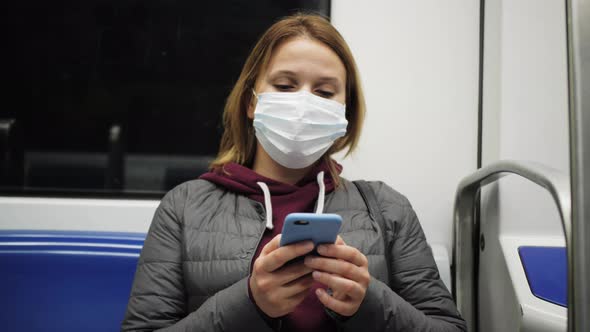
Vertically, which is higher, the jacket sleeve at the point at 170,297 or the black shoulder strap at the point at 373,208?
the black shoulder strap at the point at 373,208

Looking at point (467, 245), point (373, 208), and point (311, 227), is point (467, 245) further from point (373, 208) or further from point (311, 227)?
point (311, 227)

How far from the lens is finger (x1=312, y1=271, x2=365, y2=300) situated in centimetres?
82

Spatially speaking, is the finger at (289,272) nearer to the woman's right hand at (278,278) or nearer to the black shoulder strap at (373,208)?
the woman's right hand at (278,278)

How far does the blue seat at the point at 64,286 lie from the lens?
1544 millimetres

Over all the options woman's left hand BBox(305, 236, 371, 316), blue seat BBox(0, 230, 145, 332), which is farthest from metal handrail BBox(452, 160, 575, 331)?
blue seat BBox(0, 230, 145, 332)

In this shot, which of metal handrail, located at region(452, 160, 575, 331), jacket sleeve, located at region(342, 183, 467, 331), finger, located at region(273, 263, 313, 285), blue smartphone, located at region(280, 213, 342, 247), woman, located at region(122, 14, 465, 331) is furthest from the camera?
metal handrail, located at region(452, 160, 575, 331)

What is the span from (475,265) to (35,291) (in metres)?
1.46

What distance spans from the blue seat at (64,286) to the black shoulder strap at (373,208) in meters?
0.78

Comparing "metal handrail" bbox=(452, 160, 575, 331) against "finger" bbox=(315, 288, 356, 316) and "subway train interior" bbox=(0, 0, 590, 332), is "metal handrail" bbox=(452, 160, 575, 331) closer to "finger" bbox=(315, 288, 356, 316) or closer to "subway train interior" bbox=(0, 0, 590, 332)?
"subway train interior" bbox=(0, 0, 590, 332)

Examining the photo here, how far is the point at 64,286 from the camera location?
5.11ft

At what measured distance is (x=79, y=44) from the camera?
1994mm

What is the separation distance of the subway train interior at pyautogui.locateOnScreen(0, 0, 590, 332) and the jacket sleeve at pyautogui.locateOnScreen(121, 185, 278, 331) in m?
0.45

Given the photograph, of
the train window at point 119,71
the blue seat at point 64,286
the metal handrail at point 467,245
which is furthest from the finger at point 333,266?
the train window at point 119,71

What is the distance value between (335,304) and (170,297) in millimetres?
434
